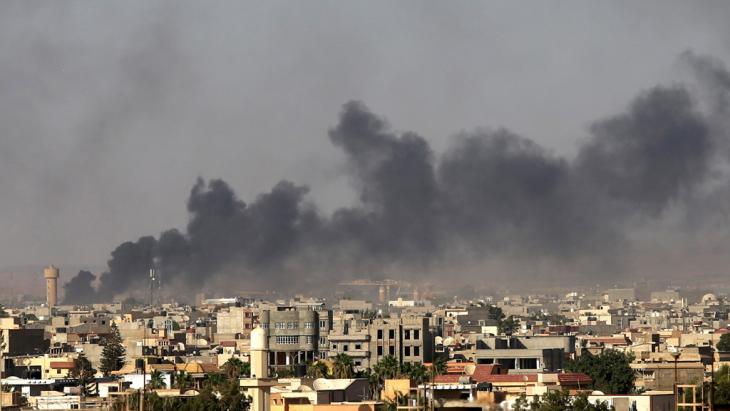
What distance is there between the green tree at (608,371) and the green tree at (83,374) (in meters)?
20.1

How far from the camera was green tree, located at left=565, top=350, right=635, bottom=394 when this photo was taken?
85.4 metres

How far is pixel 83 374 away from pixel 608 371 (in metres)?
22.3

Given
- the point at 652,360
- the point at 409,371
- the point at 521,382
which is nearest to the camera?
the point at 521,382

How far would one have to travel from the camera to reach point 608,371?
9006 cm

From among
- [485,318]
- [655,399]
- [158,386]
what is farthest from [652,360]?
[485,318]

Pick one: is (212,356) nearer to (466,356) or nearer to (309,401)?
(466,356)

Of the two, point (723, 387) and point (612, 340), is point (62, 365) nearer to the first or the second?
point (723, 387)

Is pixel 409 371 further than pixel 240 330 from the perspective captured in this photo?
No

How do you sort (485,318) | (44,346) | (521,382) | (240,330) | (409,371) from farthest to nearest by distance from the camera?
(485,318) → (240,330) → (44,346) → (409,371) → (521,382)

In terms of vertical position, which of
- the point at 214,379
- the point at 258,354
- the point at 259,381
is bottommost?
the point at 259,381

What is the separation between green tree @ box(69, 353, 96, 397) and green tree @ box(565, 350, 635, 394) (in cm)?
2006

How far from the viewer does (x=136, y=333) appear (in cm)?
14288

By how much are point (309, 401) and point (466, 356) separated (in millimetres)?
48484

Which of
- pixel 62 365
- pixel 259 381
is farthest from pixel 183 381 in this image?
pixel 62 365
